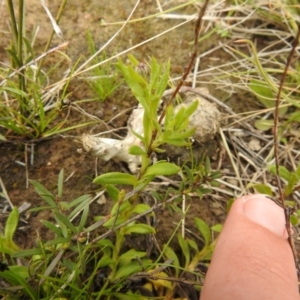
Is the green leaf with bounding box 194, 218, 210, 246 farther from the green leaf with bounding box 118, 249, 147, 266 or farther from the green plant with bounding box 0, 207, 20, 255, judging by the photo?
the green plant with bounding box 0, 207, 20, 255

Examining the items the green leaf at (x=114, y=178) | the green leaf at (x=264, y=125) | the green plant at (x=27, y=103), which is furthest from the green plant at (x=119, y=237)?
the green leaf at (x=264, y=125)

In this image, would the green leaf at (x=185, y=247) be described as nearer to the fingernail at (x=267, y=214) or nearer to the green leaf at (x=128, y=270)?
the green leaf at (x=128, y=270)

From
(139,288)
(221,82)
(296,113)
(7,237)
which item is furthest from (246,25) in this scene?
(7,237)

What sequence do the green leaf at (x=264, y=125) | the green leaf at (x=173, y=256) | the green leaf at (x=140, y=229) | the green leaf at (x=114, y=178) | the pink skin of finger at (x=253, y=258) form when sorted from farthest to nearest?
1. the green leaf at (x=264, y=125)
2. the green leaf at (x=173, y=256)
3. the green leaf at (x=140, y=229)
4. the green leaf at (x=114, y=178)
5. the pink skin of finger at (x=253, y=258)

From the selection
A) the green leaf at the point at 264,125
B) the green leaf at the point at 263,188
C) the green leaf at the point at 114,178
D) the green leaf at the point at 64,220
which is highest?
the green leaf at the point at 114,178

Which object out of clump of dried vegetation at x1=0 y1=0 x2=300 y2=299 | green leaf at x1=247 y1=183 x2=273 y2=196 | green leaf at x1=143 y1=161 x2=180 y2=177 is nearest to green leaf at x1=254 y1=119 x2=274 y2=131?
clump of dried vegetation at x1=0 y1=0 x2=300 y2=299

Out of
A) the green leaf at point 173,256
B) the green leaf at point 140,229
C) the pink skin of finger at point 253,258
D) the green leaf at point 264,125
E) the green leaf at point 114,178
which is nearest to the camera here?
the pink skin of finger at point 253,258

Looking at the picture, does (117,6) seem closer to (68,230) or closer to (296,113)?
(296,113)

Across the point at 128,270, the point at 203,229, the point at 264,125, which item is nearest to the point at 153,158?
the point at 203,229
